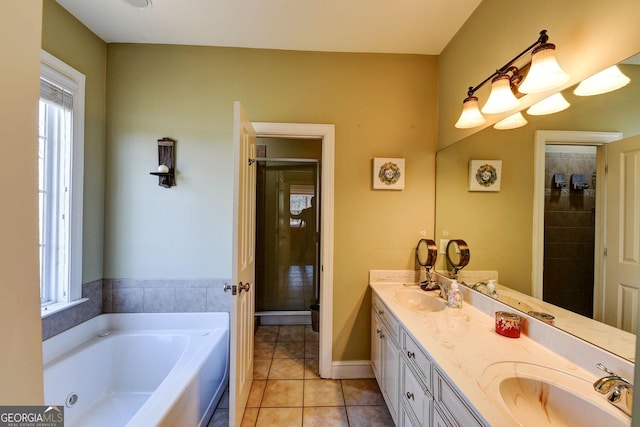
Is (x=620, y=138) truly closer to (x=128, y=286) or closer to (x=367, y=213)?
(x=367, y=213)

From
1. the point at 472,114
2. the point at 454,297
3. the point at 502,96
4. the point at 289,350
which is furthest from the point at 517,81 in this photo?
the point at 289,350

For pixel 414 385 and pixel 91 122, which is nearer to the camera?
pixel 414 385

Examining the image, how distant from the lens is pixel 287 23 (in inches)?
66.2

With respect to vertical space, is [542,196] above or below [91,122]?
below

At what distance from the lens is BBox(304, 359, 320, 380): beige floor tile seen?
1.98 metres

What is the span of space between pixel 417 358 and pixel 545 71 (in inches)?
54.2

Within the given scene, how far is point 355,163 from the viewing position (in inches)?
78.7

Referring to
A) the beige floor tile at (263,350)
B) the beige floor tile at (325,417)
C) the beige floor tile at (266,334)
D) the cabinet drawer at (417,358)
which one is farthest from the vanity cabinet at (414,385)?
the beige floor tile at (266,334)

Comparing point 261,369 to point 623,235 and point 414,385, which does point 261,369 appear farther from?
point 623,235

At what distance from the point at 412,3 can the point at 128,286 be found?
9.36 ft

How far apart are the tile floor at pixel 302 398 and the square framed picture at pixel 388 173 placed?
63.2 inches

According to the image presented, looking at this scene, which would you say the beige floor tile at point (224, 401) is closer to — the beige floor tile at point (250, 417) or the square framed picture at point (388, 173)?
the beige floor tile at point (250, 417)

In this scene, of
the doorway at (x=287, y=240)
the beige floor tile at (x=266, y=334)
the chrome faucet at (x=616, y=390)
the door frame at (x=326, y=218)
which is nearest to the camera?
the chrome faucet at (x=616, y=390)

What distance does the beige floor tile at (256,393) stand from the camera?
1.70 metres
